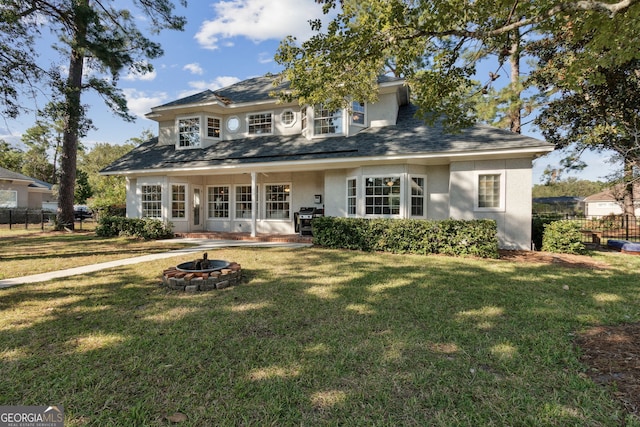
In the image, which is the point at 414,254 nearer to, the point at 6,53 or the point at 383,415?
the point at 383,415

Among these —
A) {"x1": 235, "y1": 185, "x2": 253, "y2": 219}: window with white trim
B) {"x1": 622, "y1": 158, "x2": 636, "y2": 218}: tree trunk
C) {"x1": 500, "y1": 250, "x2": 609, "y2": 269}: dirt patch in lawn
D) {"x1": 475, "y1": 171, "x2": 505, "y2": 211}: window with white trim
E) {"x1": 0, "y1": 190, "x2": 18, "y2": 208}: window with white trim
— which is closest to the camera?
{"x1": 500, "y1": 250, "x2": 609, "y2": 269}: dirt patch in lawn

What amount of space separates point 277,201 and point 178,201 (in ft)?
15.2

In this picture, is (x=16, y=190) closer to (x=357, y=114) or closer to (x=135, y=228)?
(x=135, y=228)

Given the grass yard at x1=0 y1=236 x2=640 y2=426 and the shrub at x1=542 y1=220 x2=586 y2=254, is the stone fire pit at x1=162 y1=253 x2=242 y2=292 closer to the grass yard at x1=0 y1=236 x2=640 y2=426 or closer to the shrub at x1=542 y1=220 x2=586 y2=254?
the grass yard at x1=0 y1=236 x2=640 y2=426

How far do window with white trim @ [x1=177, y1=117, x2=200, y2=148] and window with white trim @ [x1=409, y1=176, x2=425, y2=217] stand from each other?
10067 millimetres

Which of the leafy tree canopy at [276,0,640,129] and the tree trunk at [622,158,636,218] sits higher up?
the leafy tree canopy at [276,0,640,129]

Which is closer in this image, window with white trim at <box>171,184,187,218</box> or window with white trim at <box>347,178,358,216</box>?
window with white trim at <box>347,178,358,216</box>

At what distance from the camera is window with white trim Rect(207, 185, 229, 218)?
14.6 meters

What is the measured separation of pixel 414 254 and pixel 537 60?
44.5 ft

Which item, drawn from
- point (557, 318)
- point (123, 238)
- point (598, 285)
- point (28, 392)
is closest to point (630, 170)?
point (598, 285)

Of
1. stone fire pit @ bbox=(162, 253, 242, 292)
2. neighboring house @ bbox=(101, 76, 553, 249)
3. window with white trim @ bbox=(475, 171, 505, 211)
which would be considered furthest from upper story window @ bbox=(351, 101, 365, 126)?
stone fire pit @ bbox=(162, 253, 242, 292)

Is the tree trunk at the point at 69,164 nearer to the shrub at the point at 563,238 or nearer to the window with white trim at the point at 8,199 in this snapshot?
the window with white trim at the point at 8,199

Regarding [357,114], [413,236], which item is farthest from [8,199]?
[413,236]

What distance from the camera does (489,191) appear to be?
9992 mm
